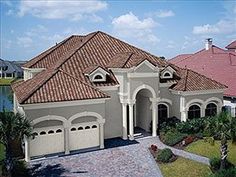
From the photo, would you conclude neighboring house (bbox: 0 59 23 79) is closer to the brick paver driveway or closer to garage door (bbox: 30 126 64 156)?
garage door (bbox: 30 126 64 156)

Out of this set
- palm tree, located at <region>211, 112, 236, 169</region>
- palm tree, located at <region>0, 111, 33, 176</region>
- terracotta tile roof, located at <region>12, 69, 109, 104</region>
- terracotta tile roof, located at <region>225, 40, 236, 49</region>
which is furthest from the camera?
terracotta tile roof, located at <region>225, 40, 236, 49</region>

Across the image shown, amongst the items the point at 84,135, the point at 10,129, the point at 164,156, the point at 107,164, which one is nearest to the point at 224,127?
the point at 164,156

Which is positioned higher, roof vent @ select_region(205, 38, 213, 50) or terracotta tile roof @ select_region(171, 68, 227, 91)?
roof vent @ select_region(205, 38, 213, 50)

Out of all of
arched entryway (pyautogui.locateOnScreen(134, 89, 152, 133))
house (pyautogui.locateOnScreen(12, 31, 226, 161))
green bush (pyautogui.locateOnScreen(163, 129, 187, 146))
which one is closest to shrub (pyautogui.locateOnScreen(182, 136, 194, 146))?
green bush (pyautogui.locateOnScreen(163, 129, 187, 146))

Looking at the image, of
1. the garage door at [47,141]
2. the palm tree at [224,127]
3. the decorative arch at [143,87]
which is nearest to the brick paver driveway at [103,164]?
the garage door at [47,141]

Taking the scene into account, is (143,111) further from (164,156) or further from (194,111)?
(164,156)

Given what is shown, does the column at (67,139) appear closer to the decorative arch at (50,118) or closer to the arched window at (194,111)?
the decorative arch at (50,118)
